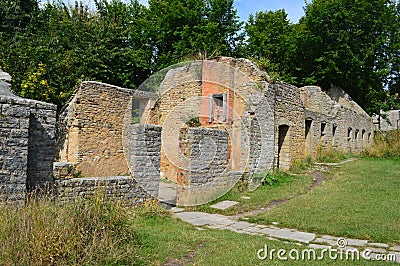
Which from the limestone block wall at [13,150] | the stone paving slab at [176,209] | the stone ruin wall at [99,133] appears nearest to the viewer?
the limestone block wall at [13,150]

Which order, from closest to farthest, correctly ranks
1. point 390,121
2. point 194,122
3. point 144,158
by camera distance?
1. point 144,158
2. point 194,122
3. point 390,121

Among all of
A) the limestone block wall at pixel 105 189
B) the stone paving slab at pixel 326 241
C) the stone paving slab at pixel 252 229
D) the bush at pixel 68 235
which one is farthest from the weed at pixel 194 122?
the bush at pixel 68 235

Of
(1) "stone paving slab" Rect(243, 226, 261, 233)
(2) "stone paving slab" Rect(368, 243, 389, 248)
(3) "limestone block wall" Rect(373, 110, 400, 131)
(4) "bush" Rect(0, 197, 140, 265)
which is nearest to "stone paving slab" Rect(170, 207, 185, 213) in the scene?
(1) "stone paving slab" Rect(243, 226, 261, 233)

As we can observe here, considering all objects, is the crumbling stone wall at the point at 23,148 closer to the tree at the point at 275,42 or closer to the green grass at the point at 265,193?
the green grass at the point at 265,193

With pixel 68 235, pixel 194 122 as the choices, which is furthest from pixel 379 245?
pixel 194 122

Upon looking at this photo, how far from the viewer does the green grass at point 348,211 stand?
5.82 m

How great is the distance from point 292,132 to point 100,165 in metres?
7.65

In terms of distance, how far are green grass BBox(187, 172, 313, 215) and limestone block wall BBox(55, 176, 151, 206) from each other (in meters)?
1.50

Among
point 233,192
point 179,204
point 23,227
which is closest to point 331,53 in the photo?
point 233,192

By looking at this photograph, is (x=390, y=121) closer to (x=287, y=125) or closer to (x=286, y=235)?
(x=287, y=125)

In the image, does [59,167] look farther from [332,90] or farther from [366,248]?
[332,90]

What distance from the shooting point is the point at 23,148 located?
18.4 ft

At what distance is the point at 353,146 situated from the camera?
2098 centimetres

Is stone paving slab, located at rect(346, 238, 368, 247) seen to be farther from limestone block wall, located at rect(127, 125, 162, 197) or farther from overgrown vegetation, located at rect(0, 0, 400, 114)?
overgrown vegetation, located at rect(0, 0, 400, 114)
